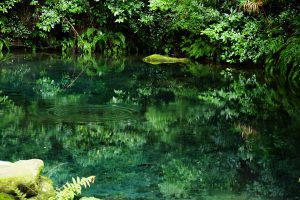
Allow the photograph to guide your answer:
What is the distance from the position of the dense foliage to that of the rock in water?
10273 millimetres

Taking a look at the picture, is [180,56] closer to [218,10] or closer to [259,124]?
[218,10]

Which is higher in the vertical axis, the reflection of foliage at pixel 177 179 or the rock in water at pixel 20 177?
the rock in water at pixel 20 177

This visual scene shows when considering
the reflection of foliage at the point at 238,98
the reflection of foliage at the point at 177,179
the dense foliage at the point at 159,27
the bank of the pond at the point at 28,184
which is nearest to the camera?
the bank of the pond at the point at 28,184

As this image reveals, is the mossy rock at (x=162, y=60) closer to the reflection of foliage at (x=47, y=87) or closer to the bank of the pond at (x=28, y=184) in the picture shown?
the reflection of foliage at (x=47, y=87)

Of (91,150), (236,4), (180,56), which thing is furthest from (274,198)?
(180,56)

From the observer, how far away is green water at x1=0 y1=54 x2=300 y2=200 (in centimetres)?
505

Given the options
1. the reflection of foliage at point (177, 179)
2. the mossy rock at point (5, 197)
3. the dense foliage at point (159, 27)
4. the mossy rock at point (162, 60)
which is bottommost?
A: the reflection of foliage at point (177, 179)

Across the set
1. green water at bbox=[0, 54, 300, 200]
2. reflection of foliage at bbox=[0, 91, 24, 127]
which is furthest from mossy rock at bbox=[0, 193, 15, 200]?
reflection of foliage at bbox=[0, 91, 24, 127]

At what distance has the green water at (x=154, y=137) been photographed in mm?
5051

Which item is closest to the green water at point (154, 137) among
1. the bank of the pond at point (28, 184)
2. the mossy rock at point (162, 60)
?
the bank of the pond at point (28, 184)

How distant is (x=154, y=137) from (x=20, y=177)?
10.3ft

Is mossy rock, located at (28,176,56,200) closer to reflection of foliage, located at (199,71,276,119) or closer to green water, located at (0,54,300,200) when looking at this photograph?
green water, located at (0,54,300,200)

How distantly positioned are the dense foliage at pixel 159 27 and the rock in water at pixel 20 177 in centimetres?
1027

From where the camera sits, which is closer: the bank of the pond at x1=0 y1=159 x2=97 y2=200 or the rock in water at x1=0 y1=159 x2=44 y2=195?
the bank of the pond at x1=0 y1=159 x2=97 y2=200
